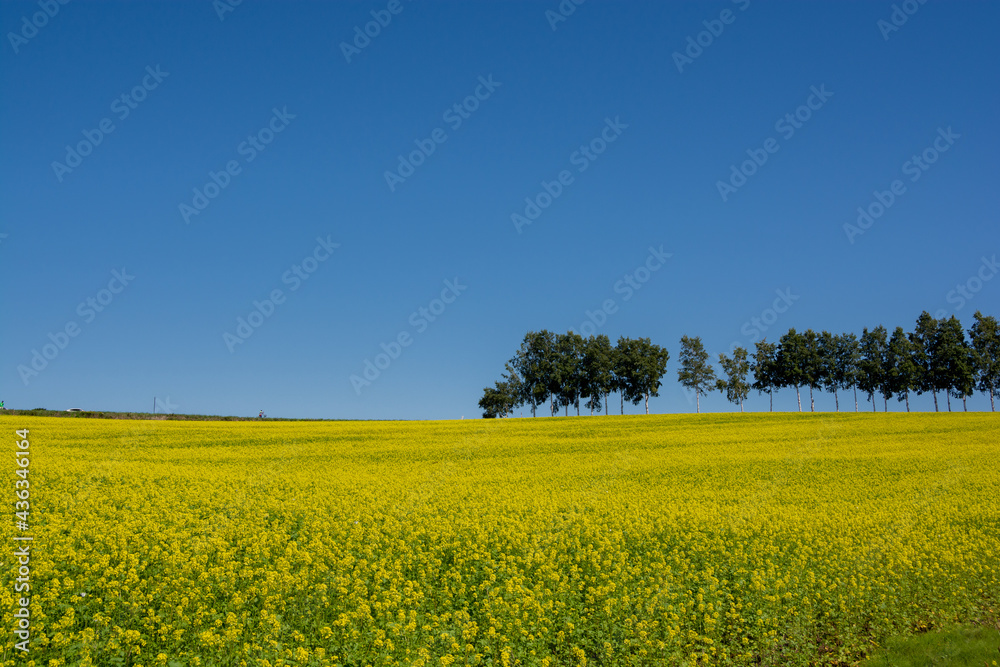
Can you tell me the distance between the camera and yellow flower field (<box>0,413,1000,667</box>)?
9992 mm

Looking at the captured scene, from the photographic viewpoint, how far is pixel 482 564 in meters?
13.1

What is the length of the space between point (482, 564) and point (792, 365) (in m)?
82.9

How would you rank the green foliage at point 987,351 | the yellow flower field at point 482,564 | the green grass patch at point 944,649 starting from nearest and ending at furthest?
the yellow flower field at point 482,564 → the green grass patch at point 944,649 → the green foliage at point 987,351

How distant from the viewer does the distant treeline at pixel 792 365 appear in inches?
3282

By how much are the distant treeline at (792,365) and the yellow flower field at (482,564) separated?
6280 cm

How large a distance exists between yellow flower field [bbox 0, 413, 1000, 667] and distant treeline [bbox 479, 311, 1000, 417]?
206ft

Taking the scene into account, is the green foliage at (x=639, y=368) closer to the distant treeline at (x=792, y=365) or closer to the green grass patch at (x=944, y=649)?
the distant treeline at (x=792, y=365)

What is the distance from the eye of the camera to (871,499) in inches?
856

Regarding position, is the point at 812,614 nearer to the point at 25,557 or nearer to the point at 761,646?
the point at 761,646

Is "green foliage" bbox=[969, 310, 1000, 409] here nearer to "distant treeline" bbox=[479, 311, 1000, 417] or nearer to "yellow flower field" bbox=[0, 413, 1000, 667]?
"distant treeline" bbox=[479, 311, 1000, 417]

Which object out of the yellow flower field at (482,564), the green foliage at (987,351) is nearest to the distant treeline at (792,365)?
the green foliage at (987,351)

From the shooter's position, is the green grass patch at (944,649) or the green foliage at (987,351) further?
the green foliage at (987,351)

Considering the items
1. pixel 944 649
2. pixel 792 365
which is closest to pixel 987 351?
pixel 792 365

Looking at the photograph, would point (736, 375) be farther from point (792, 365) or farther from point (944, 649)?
point (944, 649)
